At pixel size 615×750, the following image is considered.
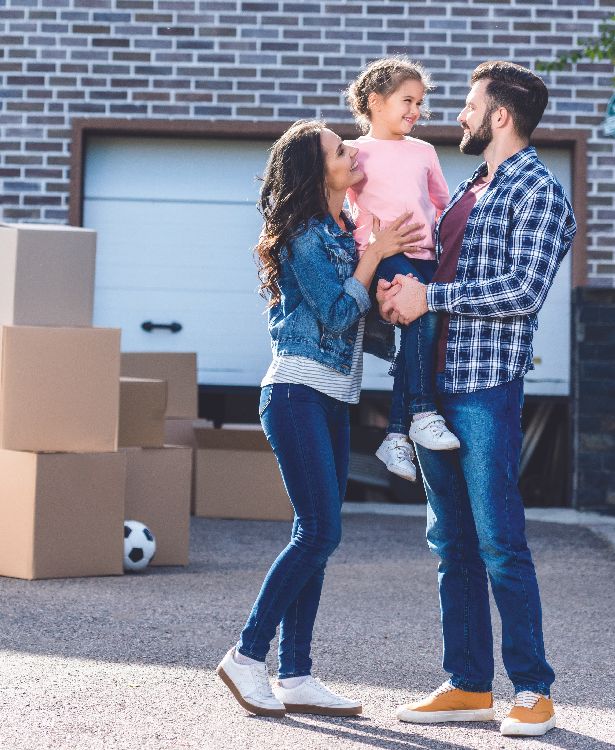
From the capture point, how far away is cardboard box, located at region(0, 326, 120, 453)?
6359mm

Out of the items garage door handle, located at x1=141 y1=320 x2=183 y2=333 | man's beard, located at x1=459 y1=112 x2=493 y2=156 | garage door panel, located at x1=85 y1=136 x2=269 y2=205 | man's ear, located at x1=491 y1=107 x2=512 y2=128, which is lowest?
garage door handle, located at x1=141 y1=320 x2=183 y2=333

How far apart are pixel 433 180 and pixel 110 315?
19.8 ft

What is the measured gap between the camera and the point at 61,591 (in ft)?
19.9

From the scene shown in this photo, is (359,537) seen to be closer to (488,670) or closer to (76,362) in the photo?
(76,362)

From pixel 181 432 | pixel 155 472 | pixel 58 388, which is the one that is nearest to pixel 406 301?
pixel 58 388

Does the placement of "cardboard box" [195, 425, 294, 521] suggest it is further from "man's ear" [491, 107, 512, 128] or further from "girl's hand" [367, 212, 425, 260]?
"man's ear" [491, 107, 512, 128]

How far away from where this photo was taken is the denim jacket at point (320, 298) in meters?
3.87

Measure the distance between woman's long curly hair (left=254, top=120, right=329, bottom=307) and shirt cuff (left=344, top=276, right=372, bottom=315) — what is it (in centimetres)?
21

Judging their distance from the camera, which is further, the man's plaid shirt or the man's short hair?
the man's short hair

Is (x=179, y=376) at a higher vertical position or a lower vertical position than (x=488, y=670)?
higher

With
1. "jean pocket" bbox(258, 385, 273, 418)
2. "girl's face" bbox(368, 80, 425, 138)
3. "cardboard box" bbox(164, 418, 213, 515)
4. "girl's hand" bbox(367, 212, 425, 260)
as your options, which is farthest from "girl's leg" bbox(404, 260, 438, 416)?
"cardboard box" bbox(164, 418, 213, 515)

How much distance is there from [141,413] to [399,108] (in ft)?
10.5

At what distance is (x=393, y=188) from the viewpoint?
4.22 meters

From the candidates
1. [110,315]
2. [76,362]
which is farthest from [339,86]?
[76,362]
